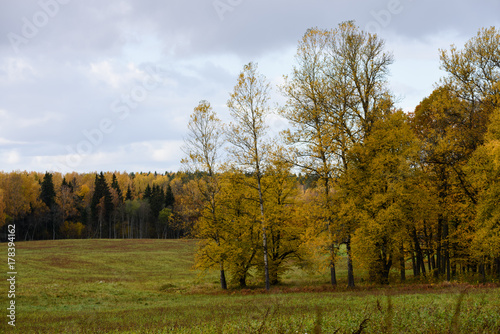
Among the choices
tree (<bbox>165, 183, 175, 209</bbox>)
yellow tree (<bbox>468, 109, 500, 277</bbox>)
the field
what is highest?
tree (<bbox>165, 183, 175, 209</bbox>)

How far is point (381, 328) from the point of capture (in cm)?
657

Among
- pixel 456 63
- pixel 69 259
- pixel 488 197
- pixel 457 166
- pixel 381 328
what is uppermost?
Answer: pixel 456 63

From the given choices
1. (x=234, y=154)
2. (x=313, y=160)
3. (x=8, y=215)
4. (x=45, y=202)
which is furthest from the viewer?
(x=45, y=202)

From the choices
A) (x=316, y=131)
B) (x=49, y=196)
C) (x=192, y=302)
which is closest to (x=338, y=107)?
(x=316, y=131)

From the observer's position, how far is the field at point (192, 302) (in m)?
7.39

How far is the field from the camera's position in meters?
7.39

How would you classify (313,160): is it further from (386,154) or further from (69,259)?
A: (69,259)

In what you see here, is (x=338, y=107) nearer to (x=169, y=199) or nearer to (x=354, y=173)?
(x=354, y=173)

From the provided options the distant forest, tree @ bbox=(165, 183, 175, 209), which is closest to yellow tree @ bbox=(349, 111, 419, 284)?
the distant forest

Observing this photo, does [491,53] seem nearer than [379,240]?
No

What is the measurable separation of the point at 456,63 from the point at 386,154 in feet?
28.8

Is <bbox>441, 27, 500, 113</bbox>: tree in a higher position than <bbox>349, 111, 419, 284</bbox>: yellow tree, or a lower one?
higher

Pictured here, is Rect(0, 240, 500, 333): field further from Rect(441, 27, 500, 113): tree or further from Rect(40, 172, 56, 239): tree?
Rect(40, 172, 56, 239): tree

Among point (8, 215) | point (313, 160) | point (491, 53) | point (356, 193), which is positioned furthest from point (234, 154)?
point (8, 215)
